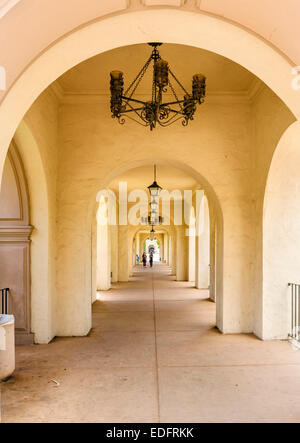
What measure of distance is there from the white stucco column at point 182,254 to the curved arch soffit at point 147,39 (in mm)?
15225

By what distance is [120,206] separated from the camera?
1792cm

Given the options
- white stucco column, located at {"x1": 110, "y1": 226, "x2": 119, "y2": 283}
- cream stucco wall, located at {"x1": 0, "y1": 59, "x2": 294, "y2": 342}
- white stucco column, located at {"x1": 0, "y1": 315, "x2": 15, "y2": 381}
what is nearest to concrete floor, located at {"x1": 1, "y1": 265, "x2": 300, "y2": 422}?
white stucco column, located at {"x1": 0, "y1": 315, "x2": 15, "y2": 381}

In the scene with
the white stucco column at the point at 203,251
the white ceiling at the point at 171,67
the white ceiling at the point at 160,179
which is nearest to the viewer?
the white ceiling at the point at 171,67

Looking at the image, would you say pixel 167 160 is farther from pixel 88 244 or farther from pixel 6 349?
pixel 6 349

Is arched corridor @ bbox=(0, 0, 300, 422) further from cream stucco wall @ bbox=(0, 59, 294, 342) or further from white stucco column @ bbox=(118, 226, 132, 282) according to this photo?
white stucco column @ bbox=(118, 226, 132, 282)

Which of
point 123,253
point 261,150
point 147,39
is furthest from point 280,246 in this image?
point 123,253

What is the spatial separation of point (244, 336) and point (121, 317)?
3250 millimetres

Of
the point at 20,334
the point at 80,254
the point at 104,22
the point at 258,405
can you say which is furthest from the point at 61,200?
the point at 258,405

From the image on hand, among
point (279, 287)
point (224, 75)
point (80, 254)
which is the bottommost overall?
point (279, 287)

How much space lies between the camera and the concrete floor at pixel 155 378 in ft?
12.4

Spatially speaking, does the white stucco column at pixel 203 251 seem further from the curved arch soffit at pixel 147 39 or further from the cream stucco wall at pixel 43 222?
the curved arch soffit at pixel 147 39

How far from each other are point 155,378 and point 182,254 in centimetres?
1380

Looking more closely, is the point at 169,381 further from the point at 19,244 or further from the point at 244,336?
the point at 19,244

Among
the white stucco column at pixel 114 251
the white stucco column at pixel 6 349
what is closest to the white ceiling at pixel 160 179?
the white stucco column at pixel 114 251
